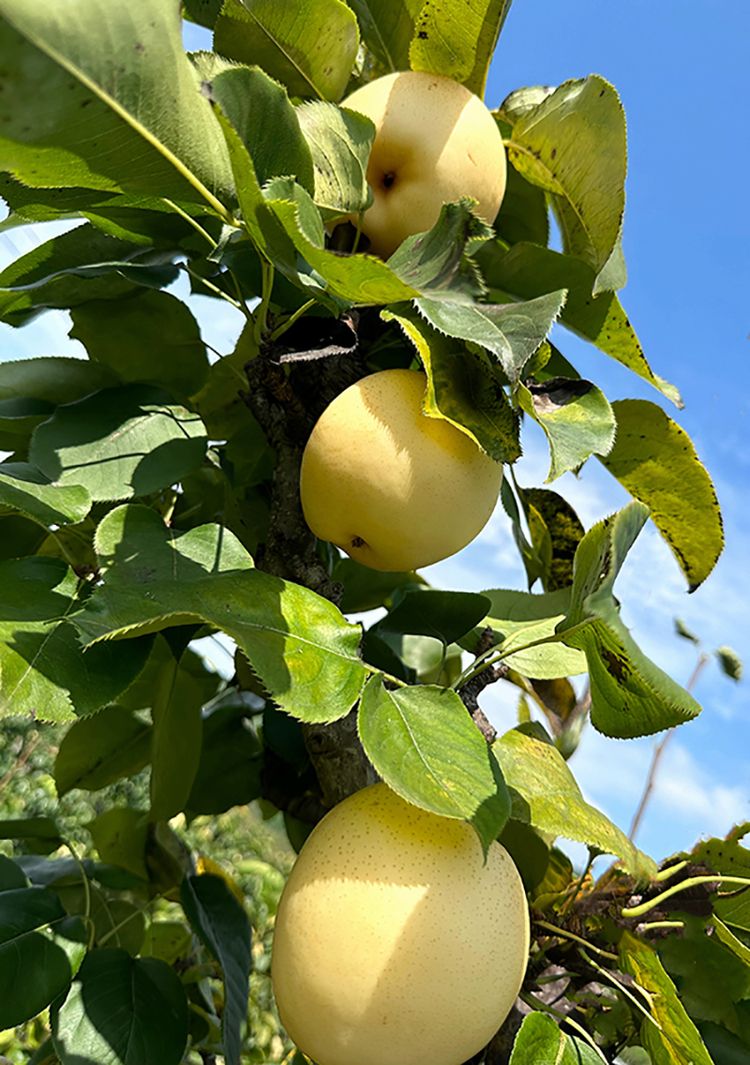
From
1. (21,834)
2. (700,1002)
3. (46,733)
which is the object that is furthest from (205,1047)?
(46,733)

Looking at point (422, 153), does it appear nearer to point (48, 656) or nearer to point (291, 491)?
point (291, 491)

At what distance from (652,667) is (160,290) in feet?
1.39

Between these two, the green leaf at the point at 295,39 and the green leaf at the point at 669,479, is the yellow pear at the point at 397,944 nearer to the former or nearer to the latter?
the green leaf at the point at 669,479

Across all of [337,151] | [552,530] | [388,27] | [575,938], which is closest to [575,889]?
[575,938]

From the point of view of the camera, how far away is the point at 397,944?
18.7 inches

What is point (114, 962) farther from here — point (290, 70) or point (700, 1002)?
point (290, 70)

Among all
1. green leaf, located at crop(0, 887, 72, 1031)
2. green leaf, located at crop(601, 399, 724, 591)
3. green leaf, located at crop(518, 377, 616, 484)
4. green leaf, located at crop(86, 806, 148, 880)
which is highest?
green leaf, located at crop(518, 377, 616, 484)

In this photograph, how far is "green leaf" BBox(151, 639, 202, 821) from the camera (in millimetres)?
706

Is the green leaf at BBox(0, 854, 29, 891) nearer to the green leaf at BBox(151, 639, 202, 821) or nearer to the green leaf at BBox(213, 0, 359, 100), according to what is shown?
the green leaf at BBox(151, 639, 202, 821)

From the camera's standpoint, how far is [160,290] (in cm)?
68

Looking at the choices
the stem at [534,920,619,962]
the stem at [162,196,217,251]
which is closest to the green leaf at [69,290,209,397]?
the stem at [162,196,217,251]

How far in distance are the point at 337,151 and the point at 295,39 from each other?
0.10 meters

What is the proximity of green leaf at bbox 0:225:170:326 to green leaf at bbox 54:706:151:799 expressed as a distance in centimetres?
38

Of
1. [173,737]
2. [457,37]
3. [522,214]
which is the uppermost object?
[457,37]
